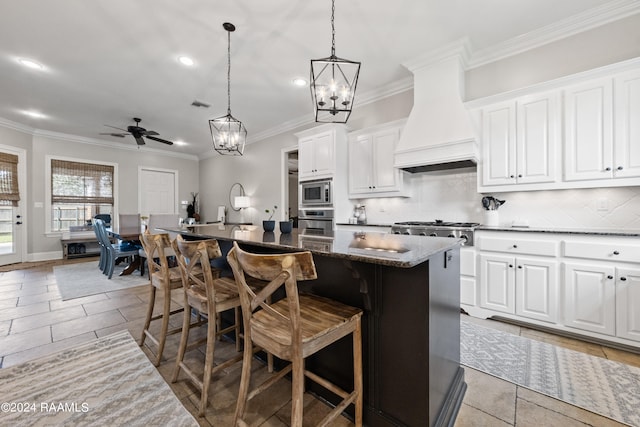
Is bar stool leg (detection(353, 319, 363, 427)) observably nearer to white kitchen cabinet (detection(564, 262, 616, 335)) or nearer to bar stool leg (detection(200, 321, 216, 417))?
bar stool leg (detection(200, 321, 216, 417))

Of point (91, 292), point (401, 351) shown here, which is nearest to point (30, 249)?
point (91, 292)

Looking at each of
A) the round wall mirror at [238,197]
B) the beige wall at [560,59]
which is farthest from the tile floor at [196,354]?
the round wall mirror at [238,197]

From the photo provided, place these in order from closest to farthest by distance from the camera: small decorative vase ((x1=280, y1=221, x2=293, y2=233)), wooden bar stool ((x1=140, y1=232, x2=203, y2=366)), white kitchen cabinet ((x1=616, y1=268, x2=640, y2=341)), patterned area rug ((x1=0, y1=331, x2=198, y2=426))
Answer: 1. patterned area rug ((x1=0, y1=331, x2=198, y2=426))
2. wooden bar stool ((x1=140, y1=232, x2=203, y2=366))
3. white kitchen cabinet ((x1=616, y1=268, x2=640, y2=341))
4. small decorative vase ((x1=280, y1=221, x2=293, y2=233))

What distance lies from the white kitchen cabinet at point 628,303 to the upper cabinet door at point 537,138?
3.14ft

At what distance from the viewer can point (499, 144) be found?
111 inches

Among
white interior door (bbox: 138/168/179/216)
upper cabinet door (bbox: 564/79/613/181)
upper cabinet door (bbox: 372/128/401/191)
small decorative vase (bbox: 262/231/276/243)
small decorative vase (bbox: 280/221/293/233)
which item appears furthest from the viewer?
white interior door (bbox: 138/168/179/216)

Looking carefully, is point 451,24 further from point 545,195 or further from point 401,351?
A: point 401,351

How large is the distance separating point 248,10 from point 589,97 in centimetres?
316

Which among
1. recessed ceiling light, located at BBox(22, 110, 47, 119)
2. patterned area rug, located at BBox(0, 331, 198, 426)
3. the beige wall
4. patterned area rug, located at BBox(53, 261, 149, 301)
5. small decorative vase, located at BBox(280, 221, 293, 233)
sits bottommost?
patterned area rug, located at BBox(0, 331, 198, 426)

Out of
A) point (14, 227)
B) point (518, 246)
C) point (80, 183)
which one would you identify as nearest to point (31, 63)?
point (80, 183)

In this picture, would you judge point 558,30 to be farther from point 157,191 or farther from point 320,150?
point 157,191

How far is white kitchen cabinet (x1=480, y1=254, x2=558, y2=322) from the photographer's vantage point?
92.8 inches

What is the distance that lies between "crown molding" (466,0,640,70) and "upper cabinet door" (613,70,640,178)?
68 centimetres

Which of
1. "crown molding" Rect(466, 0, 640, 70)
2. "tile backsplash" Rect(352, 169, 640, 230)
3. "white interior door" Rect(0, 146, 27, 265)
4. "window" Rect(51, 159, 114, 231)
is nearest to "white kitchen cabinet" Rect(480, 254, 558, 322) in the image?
"tile backsplash" Rect(352, 169, 640, 230)
